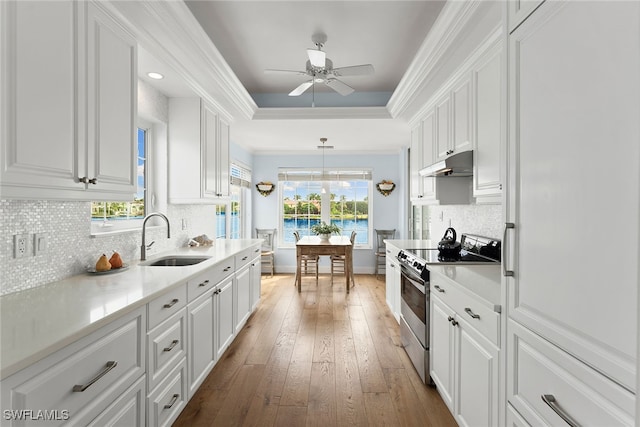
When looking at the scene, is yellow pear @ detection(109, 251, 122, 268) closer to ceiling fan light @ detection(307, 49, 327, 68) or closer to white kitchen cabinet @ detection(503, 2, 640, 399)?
ceiling fan light @ detection(307, 49, 327, 68)

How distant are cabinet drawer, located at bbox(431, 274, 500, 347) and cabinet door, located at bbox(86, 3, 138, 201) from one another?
1.97 meters

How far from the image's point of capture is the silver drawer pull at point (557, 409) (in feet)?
3.07

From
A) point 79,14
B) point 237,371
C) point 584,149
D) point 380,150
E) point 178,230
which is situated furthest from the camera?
point 380,150

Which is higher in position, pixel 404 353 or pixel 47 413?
pixel 47 413

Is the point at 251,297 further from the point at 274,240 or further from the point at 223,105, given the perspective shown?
the point at 274,240

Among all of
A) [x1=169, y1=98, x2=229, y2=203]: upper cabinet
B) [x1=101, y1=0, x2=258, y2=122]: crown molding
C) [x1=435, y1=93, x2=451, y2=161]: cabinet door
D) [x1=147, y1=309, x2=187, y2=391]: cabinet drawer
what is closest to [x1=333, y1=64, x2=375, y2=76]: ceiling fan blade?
[x1=435, y1=93, x2=451, y2=161]: cabinet door

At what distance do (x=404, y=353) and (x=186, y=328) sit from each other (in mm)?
1900

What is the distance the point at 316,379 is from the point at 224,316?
0.90 m

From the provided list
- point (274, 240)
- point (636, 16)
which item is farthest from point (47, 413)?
point (274, 240)

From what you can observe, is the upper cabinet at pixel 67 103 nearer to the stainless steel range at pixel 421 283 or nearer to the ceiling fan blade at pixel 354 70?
the ceiling fan blade at pixel 354 70

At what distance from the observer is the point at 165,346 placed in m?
1.70

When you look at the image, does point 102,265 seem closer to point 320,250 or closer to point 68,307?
point 68,307

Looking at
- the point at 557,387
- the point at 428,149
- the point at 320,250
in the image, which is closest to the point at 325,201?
the point at 320,250

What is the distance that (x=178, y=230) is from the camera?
3.30 metres
